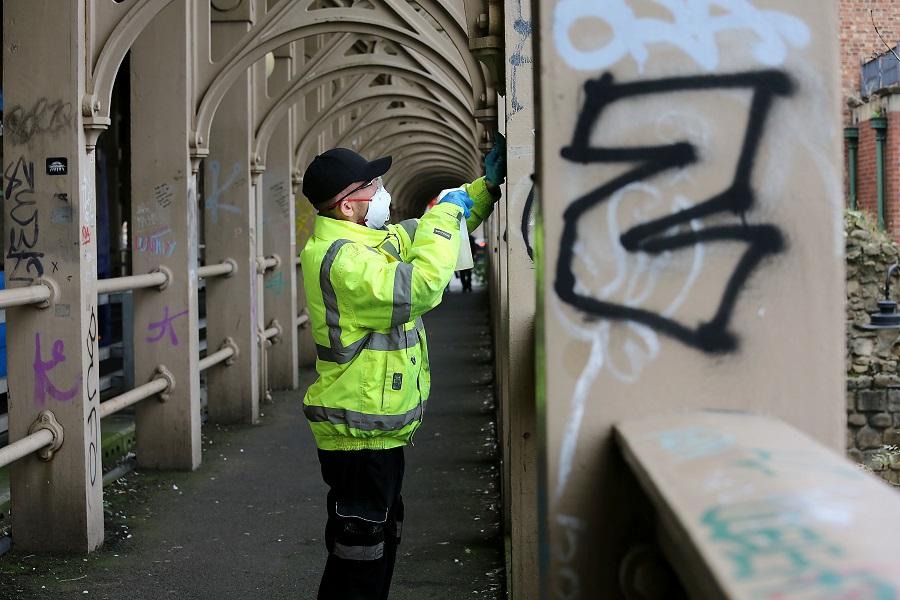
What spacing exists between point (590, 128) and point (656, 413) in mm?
516

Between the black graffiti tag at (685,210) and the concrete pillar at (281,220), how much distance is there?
989cm

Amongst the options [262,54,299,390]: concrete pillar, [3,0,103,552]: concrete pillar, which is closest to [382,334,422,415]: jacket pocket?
[3,0,103,552]: concrete pillar

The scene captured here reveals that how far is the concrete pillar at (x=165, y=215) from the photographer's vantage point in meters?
7.76

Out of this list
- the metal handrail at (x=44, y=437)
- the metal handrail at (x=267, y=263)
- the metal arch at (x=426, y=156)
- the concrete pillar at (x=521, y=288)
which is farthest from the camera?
the metal arch at (x=426, y=156)

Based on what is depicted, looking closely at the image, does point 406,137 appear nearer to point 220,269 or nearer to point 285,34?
point 220,269

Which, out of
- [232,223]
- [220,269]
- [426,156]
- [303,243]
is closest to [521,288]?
[220,269]

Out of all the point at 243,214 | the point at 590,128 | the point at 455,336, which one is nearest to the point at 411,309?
the point at 590,128

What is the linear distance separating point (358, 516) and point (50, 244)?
2.71 m

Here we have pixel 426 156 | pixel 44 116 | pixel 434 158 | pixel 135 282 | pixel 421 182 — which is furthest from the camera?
pixel 421 182

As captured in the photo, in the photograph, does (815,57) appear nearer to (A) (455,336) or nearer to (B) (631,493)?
(B) (631,493)

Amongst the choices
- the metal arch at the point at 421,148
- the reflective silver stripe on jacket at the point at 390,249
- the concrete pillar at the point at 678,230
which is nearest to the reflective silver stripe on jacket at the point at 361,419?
the reflective silver stripe on jacket at the point at 390,249

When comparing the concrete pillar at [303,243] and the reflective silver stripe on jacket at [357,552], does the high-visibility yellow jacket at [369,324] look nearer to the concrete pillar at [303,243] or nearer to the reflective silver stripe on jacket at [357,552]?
the reflective silver stripe on jacket at [357,552]

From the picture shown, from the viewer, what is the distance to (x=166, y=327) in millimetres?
7848

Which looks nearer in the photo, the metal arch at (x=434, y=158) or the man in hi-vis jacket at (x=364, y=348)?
the man in hi-vis jacket at (x=364, y=348)
